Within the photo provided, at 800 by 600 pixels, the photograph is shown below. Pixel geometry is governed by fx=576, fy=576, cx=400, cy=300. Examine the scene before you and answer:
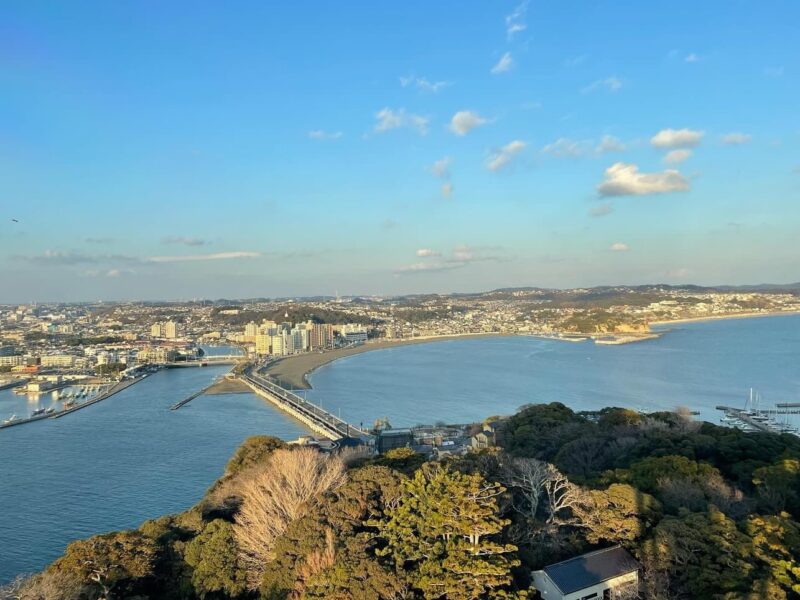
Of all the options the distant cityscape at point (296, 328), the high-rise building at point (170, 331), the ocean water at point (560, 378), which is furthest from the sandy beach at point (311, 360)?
the high-rise building at point (170, 331)

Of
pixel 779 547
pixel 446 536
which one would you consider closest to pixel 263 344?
pixel 446 536

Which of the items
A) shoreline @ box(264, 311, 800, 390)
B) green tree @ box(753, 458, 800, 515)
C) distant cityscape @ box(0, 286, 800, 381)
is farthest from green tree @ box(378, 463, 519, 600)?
distant cityscape @ box(0, 286, 800, 381)

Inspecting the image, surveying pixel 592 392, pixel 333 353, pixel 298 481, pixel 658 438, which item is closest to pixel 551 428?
pixel 658 438

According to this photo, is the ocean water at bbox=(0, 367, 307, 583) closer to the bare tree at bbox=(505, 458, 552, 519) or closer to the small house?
the bare tree at bbox=(505, 458, 552, 519)

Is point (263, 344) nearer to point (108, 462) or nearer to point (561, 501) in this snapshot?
point (108, 462)

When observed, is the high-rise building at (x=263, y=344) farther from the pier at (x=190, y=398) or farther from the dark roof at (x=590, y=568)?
the dark roof at (x=590, y=568)

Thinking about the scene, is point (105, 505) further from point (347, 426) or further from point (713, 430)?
point (713, 430)
